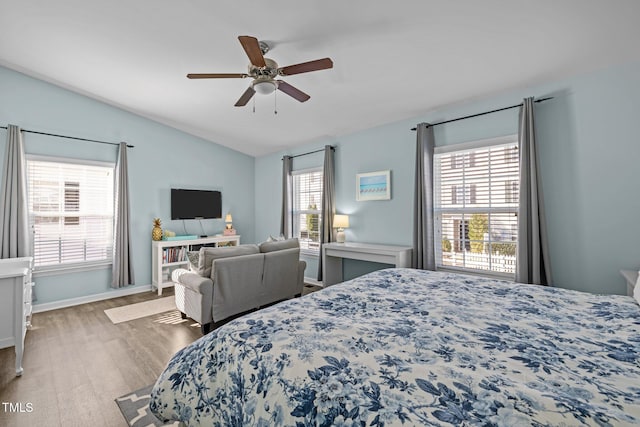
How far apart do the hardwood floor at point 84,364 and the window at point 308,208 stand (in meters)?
2.42

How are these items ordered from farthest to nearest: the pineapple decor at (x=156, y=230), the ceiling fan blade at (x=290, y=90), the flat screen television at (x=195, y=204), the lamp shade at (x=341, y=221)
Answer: the flat screen television at (x=195, y=204)
the pineapple decor at (x=156, y=230)
the lamp shade at (x=341, y=221)
the ceiling fan blade at (x=290, y=90)

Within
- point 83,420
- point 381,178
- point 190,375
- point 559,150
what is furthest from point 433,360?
point 381,178

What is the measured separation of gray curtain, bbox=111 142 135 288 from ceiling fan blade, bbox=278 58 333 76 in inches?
130

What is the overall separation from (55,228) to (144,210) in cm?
108

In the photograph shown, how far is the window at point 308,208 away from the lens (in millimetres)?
5109

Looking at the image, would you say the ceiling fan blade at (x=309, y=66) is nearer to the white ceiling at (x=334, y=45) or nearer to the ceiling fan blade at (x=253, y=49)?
the ceiling fan blade at (x=253, y=49)

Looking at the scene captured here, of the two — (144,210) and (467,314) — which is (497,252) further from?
(144,210)

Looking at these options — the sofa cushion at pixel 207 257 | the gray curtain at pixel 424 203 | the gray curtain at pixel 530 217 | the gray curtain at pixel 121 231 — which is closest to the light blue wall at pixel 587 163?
the gray curtain at pixel 530 217

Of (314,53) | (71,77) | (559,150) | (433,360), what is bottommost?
(433,360)

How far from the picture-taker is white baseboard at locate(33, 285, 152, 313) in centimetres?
374

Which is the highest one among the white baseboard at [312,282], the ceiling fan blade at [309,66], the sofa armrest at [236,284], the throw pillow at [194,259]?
the ceiling fan blade at [309,66]

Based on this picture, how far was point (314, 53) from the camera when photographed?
8.70 ft

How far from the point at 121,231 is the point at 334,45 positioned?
3915 millimetres

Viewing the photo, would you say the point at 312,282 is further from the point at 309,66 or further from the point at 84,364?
the point at 309,66
